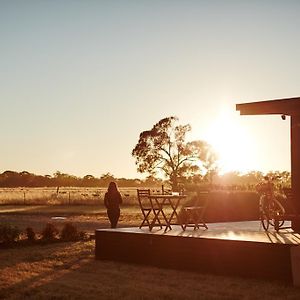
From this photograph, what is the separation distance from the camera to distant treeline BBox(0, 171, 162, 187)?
365 feet

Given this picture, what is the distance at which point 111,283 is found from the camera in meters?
9.88

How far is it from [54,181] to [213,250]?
104206 mm

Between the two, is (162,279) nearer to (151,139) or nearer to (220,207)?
(220,207)

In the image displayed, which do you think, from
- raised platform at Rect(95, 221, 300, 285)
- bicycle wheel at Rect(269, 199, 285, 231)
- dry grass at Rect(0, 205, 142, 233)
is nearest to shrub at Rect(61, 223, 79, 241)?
dry grass at Rect(0, 205, 142, 233)

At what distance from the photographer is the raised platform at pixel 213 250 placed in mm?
9812

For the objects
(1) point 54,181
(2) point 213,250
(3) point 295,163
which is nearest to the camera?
(2) point 213,250

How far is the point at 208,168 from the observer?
185ft

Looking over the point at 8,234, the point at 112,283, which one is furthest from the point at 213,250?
the point at 8,234

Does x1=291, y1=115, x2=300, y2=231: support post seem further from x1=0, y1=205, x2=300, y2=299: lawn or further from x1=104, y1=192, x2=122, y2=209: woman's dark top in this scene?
x1=104, y1=192, x2=122, y2=209: woman's dark top

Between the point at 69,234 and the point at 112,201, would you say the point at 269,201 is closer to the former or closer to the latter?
the point at 112,201

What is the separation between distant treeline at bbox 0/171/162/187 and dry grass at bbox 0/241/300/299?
323 feet

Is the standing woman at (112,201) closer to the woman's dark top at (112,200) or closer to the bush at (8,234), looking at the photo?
the woman's dark top at (112,200)

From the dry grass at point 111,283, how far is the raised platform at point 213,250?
27 centimetres

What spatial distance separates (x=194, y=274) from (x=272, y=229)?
287cm
